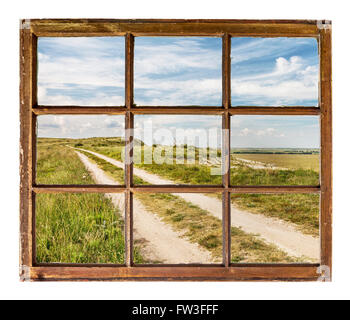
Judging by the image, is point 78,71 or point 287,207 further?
point 287,207

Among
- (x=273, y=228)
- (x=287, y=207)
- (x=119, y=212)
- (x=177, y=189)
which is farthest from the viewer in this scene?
(x=287, y=207)

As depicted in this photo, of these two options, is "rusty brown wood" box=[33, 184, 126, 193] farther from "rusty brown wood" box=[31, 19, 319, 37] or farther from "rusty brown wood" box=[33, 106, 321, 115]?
"rusty brown wood" box=[31, 19, 319, 37]

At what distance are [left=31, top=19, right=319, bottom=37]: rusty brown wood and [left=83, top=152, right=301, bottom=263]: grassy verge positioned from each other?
3007 mm

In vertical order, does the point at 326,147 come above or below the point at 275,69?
below

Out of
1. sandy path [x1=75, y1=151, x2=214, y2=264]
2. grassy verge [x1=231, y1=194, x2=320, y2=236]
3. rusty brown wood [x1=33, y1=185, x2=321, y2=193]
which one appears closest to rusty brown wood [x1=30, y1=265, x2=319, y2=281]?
rusty brown wood [x1=33, y1=185, x2=321, y2=193]

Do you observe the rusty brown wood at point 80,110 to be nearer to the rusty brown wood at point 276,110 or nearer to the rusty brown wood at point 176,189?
the rusty brown wood at point 176,189

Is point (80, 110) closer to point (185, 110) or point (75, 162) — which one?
point (185, 110)

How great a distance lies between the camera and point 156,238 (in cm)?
331

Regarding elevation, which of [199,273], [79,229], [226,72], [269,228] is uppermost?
[226,72]

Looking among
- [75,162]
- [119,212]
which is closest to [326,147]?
[119,212]

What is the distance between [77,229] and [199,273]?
193cm

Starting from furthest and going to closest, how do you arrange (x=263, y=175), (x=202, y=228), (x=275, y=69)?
(x=275, y=69)
(x=263, y=175)
(x=202, y=228)

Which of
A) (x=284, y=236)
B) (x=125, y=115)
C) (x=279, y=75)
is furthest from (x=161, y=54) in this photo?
(x=125, y=115)
